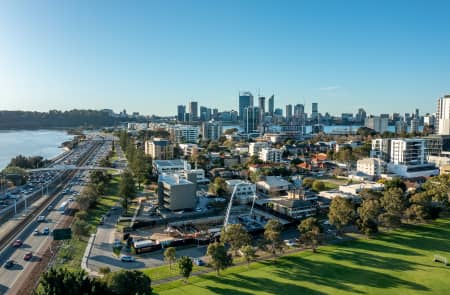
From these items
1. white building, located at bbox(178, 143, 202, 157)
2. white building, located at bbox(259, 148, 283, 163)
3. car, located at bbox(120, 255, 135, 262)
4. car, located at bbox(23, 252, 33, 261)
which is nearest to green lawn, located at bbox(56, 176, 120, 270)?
car, located at bbox(23, 252, 33, 261)

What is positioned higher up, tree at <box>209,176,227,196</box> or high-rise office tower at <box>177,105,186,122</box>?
high-rise office tower at <box>177,105,186,122</box>

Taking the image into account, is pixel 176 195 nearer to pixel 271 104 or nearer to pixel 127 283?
pixel 127 283

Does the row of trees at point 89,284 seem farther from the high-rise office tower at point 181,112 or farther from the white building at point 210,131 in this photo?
the high-rise office tower at point 181,112

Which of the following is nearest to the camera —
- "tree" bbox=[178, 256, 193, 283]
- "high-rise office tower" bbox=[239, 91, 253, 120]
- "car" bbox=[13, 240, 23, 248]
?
"tree" bbox=[178, 256, 193, 283]

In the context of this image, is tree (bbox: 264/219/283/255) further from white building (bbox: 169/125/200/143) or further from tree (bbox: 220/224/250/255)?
white building (bbox: 169/125/200/143)

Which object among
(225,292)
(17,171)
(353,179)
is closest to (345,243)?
(225,292)

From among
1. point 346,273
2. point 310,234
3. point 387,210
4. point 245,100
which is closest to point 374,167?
point 387,210

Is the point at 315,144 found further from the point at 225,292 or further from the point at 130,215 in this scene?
the point at 225,292
